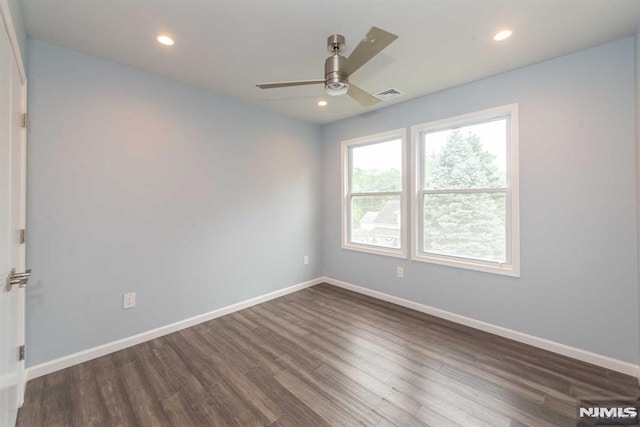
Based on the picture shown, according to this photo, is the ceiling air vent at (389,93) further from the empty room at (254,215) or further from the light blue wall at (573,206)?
the light blue wall at (573,206)

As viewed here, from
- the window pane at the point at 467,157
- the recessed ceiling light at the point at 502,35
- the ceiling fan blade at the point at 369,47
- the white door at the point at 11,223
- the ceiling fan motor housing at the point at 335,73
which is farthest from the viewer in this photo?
the window pane at the point at 467,157

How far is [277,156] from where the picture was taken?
370 cm

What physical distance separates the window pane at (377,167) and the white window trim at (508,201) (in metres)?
0.28

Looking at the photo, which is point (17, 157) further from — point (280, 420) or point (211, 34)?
point (280, 420)

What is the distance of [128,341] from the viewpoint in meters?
2.44

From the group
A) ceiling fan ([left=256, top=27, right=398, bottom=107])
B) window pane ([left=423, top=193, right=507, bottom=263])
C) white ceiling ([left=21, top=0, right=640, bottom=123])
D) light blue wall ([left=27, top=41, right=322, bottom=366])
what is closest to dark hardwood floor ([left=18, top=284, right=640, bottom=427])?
light blue wall ([left=27, top=41, right=322, bottom=366])

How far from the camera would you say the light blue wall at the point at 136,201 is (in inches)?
81.3

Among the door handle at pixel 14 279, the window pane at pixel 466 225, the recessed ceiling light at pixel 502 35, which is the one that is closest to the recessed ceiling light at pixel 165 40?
the door handle at pixel 14 279

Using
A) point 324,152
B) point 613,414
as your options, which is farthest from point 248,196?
point 613,414

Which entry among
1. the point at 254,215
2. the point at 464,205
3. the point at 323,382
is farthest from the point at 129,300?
the point at 464,205

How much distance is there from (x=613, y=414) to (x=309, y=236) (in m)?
3.37

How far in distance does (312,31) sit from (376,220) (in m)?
2.49

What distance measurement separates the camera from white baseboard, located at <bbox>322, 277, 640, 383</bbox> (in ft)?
6.75

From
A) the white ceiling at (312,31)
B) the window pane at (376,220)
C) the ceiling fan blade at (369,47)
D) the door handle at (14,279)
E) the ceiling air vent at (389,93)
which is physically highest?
the ceiling air vent at (389,93)
